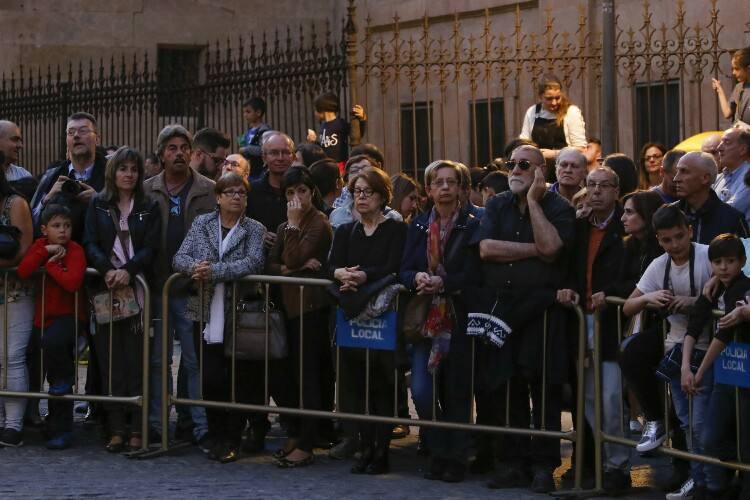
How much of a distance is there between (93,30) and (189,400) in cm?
1570

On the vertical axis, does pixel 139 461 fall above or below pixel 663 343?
below

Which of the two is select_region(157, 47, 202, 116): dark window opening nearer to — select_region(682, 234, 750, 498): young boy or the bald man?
the bald man

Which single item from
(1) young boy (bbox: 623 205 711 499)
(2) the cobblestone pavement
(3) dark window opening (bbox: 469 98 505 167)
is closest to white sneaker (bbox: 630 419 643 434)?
(2) the cobblestone pavement

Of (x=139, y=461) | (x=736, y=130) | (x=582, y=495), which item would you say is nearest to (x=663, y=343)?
(x=582, y=495)

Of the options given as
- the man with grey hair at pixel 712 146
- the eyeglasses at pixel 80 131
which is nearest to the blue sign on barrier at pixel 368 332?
the eyeglasses at pixel 80 131

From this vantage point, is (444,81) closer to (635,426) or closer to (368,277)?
(635,426)

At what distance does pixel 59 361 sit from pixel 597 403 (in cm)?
378

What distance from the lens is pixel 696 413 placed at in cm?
831

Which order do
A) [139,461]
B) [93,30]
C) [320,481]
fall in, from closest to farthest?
[320,481] → [139,461] → [93,30]

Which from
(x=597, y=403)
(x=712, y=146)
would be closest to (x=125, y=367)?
(x=597, y=403)

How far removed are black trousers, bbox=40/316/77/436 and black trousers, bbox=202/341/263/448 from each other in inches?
39.8

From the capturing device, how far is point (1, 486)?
8.96 meters

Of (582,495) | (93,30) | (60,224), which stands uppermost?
(93,30)

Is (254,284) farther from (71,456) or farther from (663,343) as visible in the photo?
A: (663,343)
